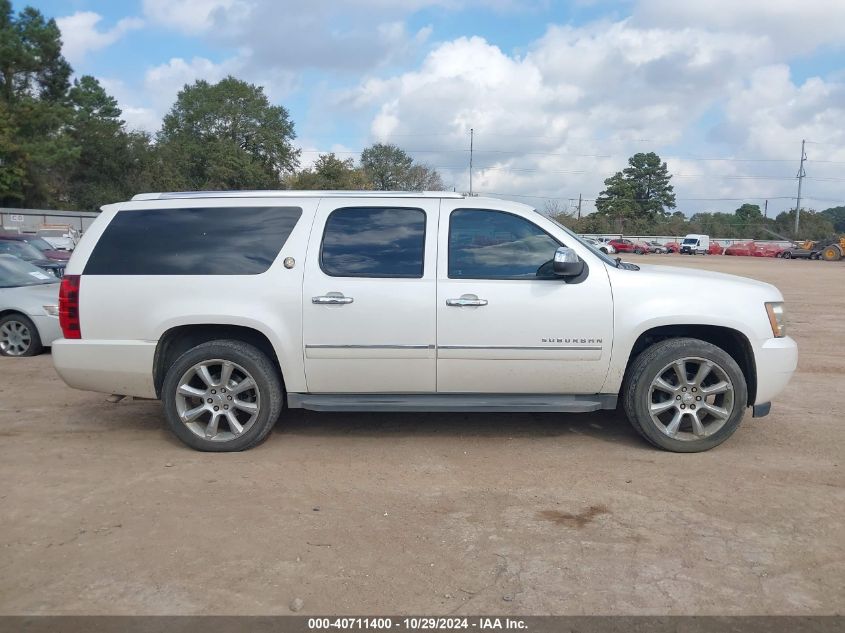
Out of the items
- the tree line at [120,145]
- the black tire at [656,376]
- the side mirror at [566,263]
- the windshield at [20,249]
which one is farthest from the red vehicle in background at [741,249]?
the side mirror at [566,263]

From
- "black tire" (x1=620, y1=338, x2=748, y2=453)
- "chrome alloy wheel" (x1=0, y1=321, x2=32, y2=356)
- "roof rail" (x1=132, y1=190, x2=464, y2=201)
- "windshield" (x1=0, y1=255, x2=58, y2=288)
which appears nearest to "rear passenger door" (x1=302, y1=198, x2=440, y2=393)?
"roof rail" (x1=132, y1=190, x2=464, y2=201)

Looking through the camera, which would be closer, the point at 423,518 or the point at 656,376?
the point at 423,518

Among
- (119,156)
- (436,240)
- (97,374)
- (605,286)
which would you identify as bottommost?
(97,374)

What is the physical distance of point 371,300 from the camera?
503 centimetres

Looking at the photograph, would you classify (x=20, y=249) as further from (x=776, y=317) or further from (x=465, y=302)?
(x=776, y=317)

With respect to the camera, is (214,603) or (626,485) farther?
(626,485)

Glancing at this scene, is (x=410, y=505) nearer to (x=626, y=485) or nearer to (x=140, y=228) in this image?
(x=626, y=485)

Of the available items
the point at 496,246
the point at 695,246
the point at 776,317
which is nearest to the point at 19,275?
the point at 496,246

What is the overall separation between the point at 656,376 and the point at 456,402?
58.3 inches

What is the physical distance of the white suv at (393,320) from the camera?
5.04 metres

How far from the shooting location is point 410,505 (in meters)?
4.25

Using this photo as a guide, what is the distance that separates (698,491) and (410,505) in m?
1.85
